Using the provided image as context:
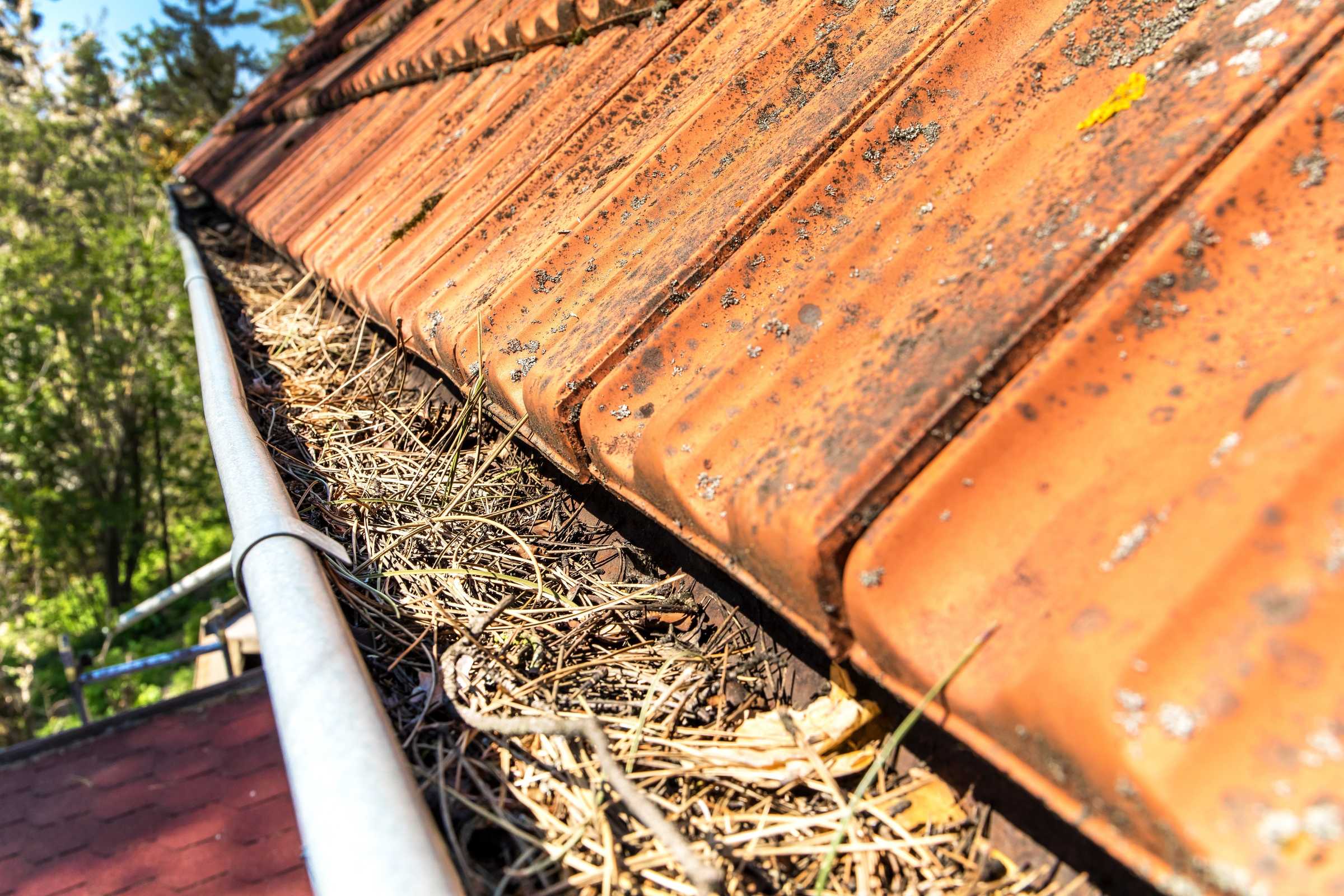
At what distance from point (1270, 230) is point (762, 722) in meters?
0.84

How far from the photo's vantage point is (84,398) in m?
14.3

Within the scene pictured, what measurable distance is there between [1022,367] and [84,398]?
1677cm

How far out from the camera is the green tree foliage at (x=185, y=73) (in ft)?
68.4

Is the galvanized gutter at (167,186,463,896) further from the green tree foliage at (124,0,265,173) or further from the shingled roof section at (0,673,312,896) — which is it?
the green tree foliage at (124,0,265,173)

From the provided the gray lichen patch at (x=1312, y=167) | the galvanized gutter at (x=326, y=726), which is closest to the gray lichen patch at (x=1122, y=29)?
the gray lichen patch at (x=1312, y=167)

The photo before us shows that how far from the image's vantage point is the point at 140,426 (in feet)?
50.3

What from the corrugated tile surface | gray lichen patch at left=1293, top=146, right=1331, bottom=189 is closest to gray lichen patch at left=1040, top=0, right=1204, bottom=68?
the corrugated tile surface

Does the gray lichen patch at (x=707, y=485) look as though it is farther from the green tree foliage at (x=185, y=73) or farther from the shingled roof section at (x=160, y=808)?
the green tree foliage at (x=185, y=73)

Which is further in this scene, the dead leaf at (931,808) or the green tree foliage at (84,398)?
the green tree foliage at (84,398)

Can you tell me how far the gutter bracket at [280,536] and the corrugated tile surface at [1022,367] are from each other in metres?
0.41

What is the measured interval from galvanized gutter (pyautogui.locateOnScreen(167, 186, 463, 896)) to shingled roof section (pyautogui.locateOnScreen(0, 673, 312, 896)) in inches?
81.5

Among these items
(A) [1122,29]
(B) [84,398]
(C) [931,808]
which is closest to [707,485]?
(C) [931,808]

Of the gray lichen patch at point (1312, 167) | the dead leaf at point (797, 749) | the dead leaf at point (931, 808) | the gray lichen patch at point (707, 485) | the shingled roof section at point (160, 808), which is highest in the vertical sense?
the gray lichen patch at point (1312, 167)

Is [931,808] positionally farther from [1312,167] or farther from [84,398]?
[84,398]
